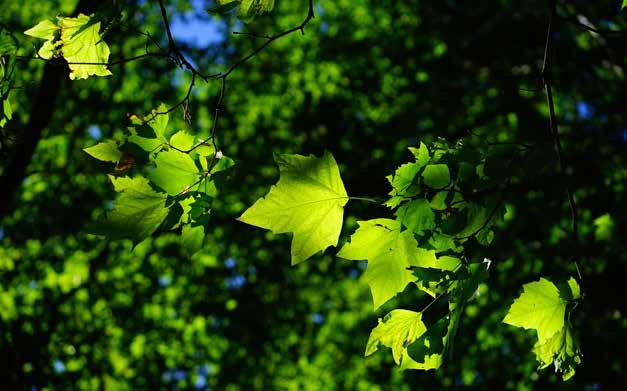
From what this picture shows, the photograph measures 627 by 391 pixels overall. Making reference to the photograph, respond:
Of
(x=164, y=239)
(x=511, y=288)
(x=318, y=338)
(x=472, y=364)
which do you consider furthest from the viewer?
(x=318, y=338)

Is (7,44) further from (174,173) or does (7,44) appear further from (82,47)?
(174,173)

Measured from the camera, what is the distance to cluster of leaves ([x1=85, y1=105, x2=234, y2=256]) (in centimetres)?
147

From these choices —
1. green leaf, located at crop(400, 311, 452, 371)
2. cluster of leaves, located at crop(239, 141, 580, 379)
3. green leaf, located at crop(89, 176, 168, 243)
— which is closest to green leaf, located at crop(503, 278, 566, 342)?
cluster of leaves, located at crop(239, 141, 580, 379)

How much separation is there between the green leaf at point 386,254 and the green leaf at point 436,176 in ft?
0.48

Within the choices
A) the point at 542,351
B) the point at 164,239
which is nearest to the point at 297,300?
the point at 164,239

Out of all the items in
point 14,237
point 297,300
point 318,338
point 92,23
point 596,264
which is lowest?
point 318,338

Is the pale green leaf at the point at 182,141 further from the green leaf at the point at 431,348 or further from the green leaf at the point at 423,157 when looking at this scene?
the green leaf at the point at 431,348

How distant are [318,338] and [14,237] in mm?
6385

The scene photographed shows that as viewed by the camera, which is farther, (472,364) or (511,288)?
(472,364)

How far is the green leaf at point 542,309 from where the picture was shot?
1559mm

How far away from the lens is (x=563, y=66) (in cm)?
1088

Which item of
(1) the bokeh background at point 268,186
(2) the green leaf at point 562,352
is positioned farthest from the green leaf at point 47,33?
(1) the bokeh background at point 268,186

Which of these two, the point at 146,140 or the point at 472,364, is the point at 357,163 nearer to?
the point at 472,364

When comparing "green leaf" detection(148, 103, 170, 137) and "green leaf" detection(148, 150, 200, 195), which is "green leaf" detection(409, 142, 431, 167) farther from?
"green leaf" detection(148, 103, 170, 137)
